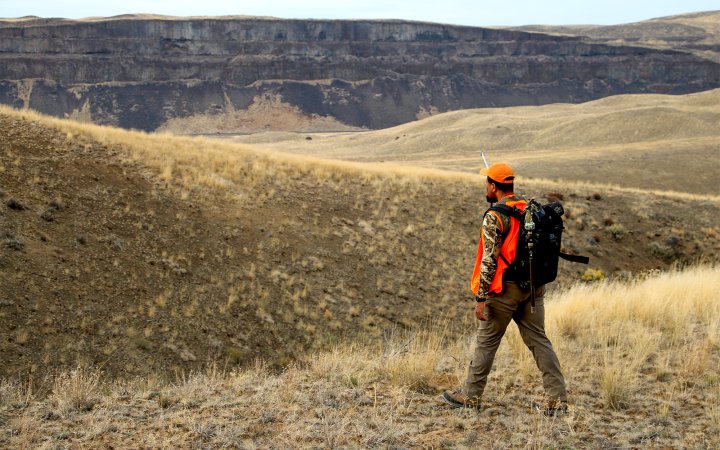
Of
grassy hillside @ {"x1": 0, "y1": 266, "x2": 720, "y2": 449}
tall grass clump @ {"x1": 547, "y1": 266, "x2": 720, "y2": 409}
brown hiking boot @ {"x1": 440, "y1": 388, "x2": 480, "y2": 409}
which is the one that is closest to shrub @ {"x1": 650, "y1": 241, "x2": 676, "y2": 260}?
tall grass clump @ {"x1": 547, "y1": 266, "x2": 720, "y2": 409}

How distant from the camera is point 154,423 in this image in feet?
20.6

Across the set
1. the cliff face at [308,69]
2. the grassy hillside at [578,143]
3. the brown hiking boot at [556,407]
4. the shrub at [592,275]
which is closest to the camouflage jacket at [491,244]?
the brown hiking boot at [556,407]

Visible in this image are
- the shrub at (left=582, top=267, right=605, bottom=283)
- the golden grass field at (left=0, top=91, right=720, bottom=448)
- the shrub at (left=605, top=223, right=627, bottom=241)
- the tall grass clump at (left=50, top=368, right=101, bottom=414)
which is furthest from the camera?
the shrub at (left=605, top=223, right=627, bottom=241)

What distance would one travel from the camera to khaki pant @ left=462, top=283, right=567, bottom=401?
632cm

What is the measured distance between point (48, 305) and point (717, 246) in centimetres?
2152

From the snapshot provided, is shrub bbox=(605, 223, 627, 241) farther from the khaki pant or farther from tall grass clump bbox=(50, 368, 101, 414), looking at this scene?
tall grass clump bbox=(50, 368, 101, 414)

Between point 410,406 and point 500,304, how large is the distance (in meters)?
1.22

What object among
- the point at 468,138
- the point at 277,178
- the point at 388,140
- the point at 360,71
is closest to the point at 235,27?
the point at 360,71

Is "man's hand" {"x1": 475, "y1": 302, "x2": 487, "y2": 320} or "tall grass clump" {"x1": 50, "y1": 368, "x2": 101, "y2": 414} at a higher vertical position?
"man's hand" {"x1": 475, "y1": 302, "x2": 487, "y2": 320}

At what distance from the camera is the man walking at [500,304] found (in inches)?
247

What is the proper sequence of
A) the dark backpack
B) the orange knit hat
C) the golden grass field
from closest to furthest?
the dark backpack
the golden grass field
the orange knit hat

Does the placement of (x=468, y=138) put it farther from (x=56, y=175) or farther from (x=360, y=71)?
(x=360, y=71)

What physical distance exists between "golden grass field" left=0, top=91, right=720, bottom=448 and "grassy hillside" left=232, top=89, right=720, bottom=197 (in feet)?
36.9

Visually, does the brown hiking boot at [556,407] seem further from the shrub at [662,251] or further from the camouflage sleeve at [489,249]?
the shrub at [662,251]
